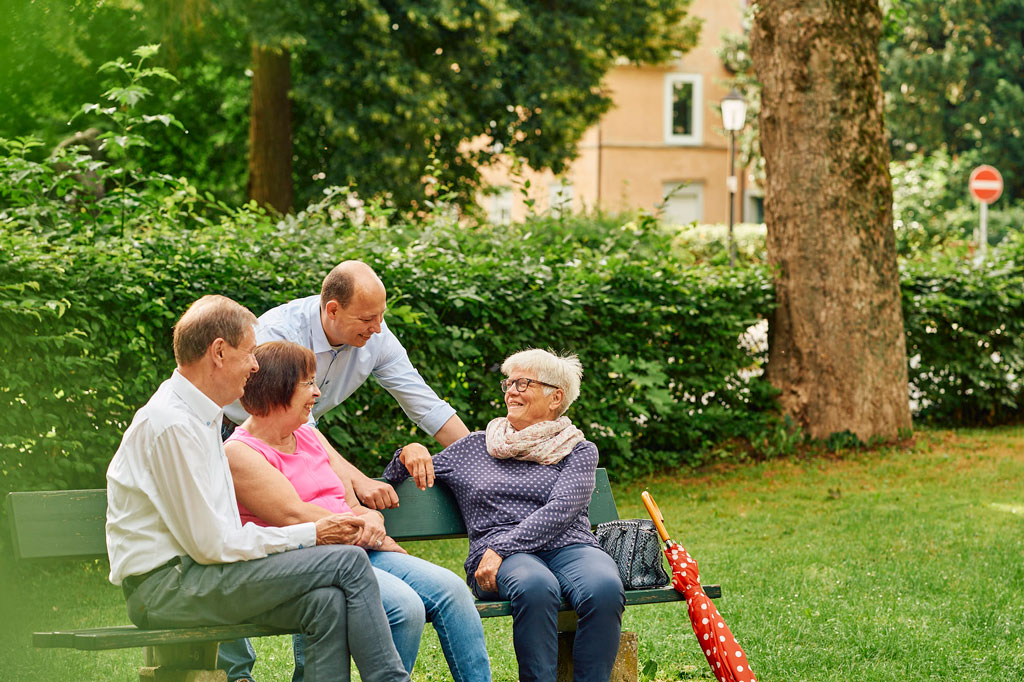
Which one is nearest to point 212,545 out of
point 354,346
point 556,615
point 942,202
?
point 556,615

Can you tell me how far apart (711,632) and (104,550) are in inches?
80.5

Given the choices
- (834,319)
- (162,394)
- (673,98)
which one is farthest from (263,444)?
(673,98)

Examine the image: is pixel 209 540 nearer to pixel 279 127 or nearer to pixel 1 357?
pixel 1 357

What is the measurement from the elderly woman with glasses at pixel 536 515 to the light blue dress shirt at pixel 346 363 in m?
0.40

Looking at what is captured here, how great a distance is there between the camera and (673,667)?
475 cm

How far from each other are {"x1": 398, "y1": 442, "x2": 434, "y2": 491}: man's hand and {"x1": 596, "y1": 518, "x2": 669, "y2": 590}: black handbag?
0.70 m

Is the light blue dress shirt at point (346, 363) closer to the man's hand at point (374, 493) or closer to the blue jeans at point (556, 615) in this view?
the man's hand at point (374, 493)

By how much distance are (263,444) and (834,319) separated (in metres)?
7.25

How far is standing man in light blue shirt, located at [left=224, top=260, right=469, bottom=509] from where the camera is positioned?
13.5 ft

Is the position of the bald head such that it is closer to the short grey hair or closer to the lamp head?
the short grey hair

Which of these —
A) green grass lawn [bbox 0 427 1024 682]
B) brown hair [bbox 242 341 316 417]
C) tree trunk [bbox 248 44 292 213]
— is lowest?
green grass lawn [bbox 0 427 1024 682]

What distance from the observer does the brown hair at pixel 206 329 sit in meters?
3.12

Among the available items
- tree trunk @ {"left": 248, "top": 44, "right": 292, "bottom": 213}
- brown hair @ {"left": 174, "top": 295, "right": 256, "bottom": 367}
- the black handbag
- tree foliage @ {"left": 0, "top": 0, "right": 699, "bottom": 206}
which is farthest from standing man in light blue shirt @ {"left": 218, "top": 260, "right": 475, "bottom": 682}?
tree trunk @ {"left": 248, "top": 44, "right": 292, "bottom": 213}

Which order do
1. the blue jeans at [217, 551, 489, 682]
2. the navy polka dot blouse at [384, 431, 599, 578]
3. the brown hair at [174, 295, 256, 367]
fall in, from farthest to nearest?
the navy polka dot blouse at [384, 431, 599, 578]
the blue jeans at [217, 551, 489, 682]
the brown hair at [174, 295, 256, 367]
